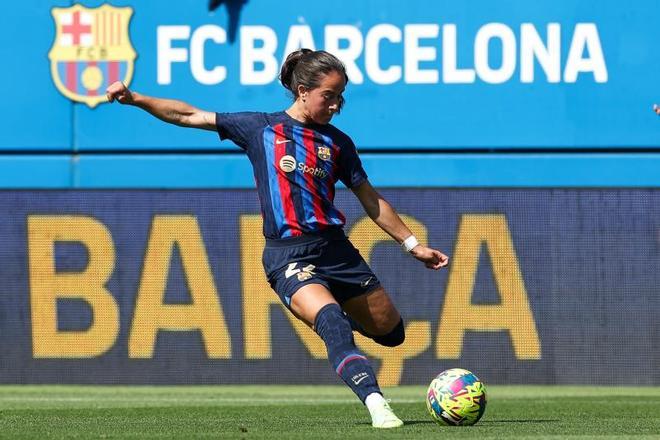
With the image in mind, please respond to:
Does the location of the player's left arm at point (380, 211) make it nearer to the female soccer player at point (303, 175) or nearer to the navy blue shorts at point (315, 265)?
the female soccer player at point (303, 175)

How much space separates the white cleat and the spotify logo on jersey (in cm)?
133

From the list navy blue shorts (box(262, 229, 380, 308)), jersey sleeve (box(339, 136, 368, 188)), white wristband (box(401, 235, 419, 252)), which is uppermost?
jersey sleeve (box(339, 136, 368, 188))

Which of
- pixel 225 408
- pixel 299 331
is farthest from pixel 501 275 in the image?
pixel 225 408

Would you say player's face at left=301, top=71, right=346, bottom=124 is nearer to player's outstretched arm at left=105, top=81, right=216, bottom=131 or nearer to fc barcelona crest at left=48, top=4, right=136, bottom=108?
player's outstretched arm at left=105, top=81, right=216, bottom=131

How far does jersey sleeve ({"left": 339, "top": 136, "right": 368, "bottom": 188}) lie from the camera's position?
786 centimetres

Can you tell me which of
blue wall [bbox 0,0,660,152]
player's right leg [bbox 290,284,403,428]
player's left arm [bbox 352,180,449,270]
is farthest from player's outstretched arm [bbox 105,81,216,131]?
blue wall [bbox 0,0,660,152]

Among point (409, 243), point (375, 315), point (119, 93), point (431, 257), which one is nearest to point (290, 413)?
point (375, 315)

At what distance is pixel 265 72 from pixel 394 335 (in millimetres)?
6787

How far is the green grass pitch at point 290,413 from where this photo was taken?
7355 mm

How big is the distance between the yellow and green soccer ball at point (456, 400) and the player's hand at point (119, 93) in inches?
87.1

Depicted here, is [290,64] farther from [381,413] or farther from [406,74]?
[406,74]

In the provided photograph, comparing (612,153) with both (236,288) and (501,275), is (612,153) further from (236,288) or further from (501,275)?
(236,288)

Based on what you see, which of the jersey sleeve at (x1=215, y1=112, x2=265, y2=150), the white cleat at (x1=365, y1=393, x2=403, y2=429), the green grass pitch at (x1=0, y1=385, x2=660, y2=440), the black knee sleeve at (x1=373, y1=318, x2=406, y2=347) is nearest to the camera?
the white cleat at (x1=365, y1=393, x2=403, y2=429)

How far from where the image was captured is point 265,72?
48.1 feet
